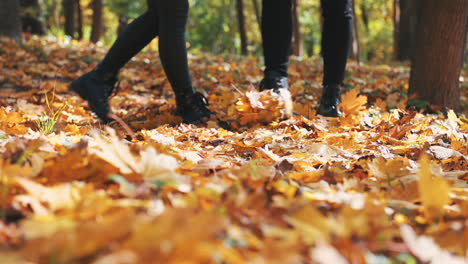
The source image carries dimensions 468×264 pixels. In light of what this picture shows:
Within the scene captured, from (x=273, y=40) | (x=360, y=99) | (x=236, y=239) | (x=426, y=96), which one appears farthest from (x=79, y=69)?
(x=236, y=239)

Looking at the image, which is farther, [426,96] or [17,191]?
[426,96]

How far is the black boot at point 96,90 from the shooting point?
2184 mm

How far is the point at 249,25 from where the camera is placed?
78.9ft

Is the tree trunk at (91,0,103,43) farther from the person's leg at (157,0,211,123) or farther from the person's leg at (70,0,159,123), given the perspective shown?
the person's leg at (157,0,211,123)

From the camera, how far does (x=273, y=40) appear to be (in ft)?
8.08

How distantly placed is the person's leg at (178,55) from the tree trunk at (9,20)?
458 cm

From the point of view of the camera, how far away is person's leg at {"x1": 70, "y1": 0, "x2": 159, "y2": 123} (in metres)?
2.19

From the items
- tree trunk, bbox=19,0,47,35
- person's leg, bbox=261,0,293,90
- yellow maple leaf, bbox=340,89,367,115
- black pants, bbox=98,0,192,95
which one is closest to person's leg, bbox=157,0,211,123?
black pants, bbox=98,0,192,95

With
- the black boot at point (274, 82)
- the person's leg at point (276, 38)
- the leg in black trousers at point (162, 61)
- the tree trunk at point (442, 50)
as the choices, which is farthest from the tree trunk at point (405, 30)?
the leg in black trousers at point (162, 61)

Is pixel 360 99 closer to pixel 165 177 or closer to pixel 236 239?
pixel 165 177

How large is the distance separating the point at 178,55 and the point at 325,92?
896mm

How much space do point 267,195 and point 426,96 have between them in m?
2.66

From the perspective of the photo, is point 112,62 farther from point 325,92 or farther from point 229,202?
point 229,202

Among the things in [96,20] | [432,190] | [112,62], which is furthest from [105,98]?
[96,20]
